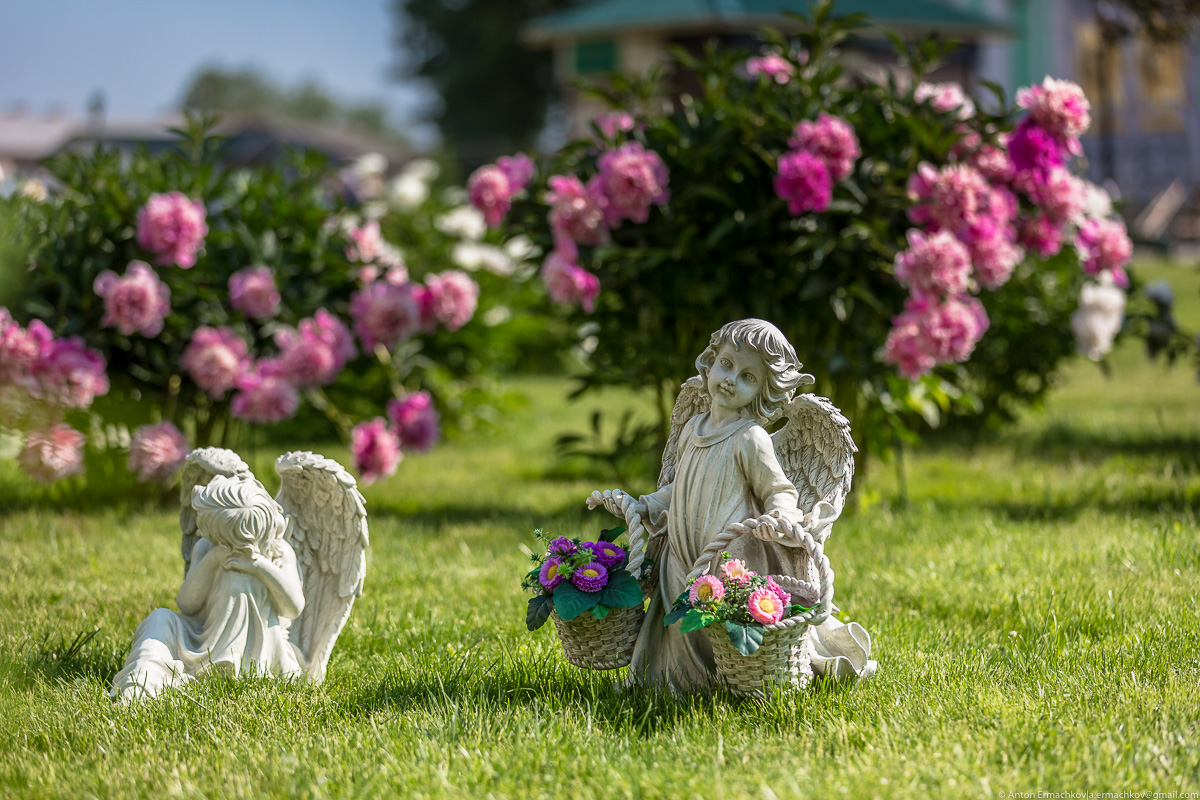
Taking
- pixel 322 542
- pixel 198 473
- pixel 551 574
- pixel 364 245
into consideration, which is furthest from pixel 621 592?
pixel 364 245

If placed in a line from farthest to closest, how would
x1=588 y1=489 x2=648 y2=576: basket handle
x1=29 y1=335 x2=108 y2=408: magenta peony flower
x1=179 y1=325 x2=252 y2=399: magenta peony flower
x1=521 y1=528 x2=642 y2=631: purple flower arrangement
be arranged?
x1=179 y1=325 x2=252 y2=399: magenta peony flower < x1=29 y1=335 x2=108 y2=408: magenta peony flower < x1=588 y1=489 x2=648 y2=576: basket handle < x1=521 y1=528 x2=642 y2=631: purple flower arrangement

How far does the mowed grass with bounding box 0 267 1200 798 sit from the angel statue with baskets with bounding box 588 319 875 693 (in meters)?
0.12

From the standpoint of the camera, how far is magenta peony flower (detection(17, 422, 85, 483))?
5.42 meters

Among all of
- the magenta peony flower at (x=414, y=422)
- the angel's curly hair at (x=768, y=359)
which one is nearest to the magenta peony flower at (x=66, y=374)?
the magenta peony flower at (x=414, y=422)

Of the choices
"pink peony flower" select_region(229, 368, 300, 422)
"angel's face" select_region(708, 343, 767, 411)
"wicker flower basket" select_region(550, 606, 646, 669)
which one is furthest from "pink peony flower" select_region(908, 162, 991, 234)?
"pink peony flower" select_region(229, 368, 300, 422)

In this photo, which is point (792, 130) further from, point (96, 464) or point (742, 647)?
point (96, 464)

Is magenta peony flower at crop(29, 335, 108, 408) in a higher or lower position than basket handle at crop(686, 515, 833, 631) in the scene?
lower

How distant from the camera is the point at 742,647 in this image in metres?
2.90

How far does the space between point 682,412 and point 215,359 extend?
3.15 metres

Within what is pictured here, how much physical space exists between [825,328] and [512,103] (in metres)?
28.0

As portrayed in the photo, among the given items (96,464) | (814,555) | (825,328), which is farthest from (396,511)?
(814,555)

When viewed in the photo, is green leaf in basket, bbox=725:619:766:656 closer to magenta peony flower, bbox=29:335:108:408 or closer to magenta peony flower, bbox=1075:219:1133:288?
magenta peony flower, bbox=1075:219:1133:288

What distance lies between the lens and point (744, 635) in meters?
2.91

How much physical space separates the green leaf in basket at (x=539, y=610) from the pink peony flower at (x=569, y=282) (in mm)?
2465
